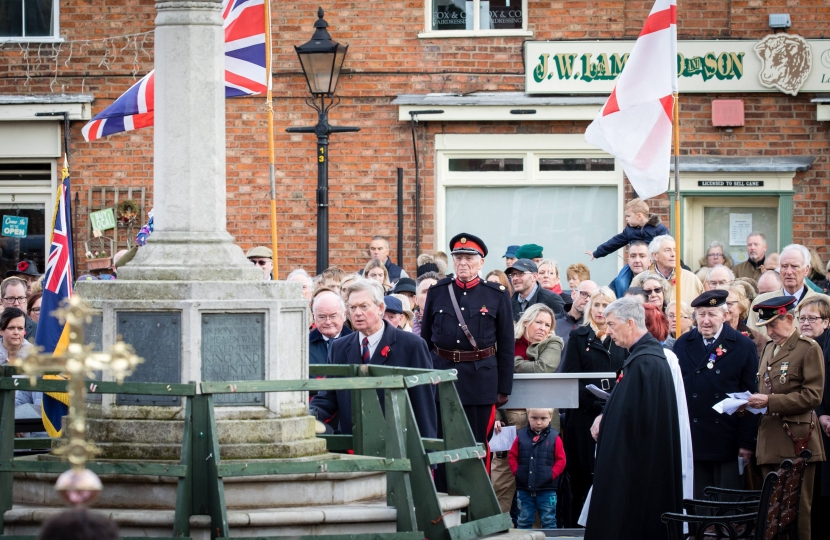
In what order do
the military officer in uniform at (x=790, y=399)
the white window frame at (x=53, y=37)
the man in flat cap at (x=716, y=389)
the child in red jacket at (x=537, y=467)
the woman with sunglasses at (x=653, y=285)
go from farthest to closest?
the white window frame at (x=53, y=37) < the woman with sunglasses at (x=653, y=285) < the child in red jacket at (x=537, y=467) < the man in flat cap at (x=716, y=389) < the military officer in uniform at (x=790, y=399)

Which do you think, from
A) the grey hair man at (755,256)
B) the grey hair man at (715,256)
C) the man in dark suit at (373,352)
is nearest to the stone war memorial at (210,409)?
the man in dark suit at (373,352)

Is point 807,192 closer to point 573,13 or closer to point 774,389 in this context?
point 573,13

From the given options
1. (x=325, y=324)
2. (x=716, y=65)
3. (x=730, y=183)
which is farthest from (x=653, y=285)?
(x=716, y=65)

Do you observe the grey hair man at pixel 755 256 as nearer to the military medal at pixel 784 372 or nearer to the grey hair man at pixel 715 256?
the grey hair man at pixel 715 256

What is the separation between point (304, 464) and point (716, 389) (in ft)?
12.8

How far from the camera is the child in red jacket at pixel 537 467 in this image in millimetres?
9414

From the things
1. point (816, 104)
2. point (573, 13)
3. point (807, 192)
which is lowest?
point (807, 192)

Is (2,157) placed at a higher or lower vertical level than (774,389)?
higher

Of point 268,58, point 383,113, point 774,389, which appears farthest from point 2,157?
point 774,389

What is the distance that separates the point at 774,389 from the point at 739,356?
0.40m

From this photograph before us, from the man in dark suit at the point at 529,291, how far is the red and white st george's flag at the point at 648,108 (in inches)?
56.2

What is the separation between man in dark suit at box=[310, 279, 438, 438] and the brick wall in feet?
25.3

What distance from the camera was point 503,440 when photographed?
968cm

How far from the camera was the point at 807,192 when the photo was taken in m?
15.7
